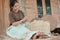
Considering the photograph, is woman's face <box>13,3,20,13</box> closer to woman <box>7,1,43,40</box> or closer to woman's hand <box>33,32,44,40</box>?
woman <box>7,1,43,40</box>

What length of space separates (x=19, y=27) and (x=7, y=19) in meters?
0.21

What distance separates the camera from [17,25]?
9.73 feet

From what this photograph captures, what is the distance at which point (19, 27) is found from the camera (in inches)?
117

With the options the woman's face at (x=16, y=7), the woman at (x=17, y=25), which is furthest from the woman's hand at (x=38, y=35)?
the woman's face at (x=16, y=7)

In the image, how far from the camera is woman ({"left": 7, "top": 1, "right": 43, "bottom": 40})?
2.87m

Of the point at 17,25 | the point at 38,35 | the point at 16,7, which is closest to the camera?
the point at 38,35

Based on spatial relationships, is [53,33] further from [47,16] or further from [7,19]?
[7,19]

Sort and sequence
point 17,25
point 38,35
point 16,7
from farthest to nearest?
point 16,7
point 17,25
point 38,35

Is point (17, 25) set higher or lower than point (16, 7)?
lower

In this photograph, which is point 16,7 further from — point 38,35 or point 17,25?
point 38,35

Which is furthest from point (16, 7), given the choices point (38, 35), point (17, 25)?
point (38, 35)

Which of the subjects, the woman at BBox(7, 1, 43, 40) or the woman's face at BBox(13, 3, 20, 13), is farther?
the woman's face at BBox(13, 3, 20, 13)

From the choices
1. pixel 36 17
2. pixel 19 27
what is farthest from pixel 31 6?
pixel 19 27

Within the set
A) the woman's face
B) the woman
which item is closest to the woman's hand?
the woman
